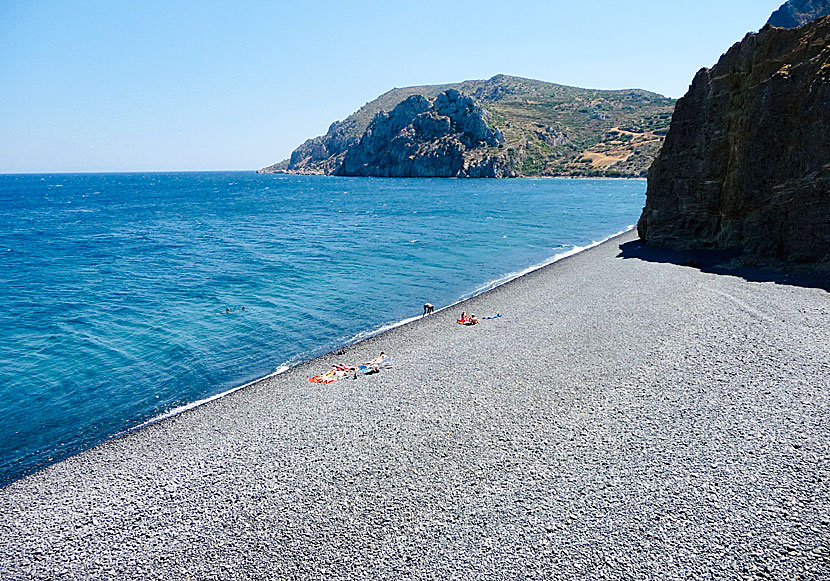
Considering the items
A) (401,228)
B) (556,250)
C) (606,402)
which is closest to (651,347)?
(606,402)

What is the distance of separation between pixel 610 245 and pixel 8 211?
9910cm

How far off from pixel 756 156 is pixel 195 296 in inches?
1269

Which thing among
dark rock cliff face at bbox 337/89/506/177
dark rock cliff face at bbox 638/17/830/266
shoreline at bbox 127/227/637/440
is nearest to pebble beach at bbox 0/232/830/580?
shoreline at bbox 127/227/637/440

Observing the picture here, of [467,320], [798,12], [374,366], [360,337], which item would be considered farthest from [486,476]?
[798,12]

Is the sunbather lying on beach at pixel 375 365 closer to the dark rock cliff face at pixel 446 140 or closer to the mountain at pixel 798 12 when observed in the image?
the mountain at pixel 798 12

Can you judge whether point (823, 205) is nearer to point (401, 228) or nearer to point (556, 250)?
point (556, 250)

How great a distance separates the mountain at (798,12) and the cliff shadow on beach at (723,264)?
132749 millimetres

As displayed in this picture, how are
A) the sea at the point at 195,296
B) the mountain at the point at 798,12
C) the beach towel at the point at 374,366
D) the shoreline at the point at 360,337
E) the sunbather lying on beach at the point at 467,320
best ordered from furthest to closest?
1. the mountain at the point at 798,12
2. the sunbather lying on beach at the point at 467,320
3. the beach towel at the point at 374,366
4. the sea at the point at 195,296
5. the shoreline at the point at 360,337

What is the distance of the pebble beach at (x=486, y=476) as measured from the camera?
8312 millimetres

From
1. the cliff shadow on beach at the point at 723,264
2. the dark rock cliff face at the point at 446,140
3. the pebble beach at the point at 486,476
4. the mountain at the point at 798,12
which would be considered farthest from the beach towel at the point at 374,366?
the dark rock cliff face at the point at 446,140

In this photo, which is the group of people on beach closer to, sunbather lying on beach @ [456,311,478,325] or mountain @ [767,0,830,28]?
sunbather lying on beach @ [456,311,478,325]

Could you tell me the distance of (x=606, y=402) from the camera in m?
13.0

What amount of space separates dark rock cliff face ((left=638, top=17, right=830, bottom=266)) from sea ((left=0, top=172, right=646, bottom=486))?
11.8 meters

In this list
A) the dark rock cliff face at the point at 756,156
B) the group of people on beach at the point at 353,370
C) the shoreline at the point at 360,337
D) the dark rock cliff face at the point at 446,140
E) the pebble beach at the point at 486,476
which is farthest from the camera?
the dark rock cliff face at the point at 446,140
